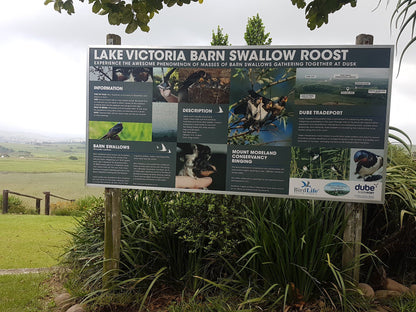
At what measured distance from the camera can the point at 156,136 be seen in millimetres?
3926

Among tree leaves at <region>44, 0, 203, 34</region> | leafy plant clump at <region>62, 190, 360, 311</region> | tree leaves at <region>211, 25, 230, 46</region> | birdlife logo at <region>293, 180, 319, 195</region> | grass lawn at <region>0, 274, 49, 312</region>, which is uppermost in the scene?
tree leaves at <region>211, 25, 230, 46</region>

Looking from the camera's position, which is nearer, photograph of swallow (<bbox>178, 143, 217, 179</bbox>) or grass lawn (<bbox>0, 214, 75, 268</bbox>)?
photograph of swallow (<bbox>178, 143, 217, 179</bbox>)

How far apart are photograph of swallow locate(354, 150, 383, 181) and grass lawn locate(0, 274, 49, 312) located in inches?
163

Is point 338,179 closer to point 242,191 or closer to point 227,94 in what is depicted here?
point 242,191

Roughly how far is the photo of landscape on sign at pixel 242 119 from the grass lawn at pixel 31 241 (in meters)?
2.44

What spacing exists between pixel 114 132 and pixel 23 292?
2.74 metres

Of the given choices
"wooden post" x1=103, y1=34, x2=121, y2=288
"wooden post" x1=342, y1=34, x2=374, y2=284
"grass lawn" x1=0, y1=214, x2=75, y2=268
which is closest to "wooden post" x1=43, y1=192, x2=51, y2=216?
"grass lawn" x1=0, y1=214, x2=75, y2=268

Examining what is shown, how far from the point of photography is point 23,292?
462 centimetres

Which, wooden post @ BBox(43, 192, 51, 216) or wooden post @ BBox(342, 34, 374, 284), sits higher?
wooden post @ BBox(342, 34, 374, 284)

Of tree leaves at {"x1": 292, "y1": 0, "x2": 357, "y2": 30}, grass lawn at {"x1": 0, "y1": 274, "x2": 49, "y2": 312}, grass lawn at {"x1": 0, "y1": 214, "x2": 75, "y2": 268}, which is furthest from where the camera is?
grass lawn at {"x1": 0, "y1": 214, "x2": 75, "y2": 268}

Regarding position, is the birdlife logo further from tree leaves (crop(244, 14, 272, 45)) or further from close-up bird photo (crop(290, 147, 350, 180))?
tree leaves (crop(244, 14, 272, 45))

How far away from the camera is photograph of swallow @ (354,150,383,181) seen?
11.8 ft

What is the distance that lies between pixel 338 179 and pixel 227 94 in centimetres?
159

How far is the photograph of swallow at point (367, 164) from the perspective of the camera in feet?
11.8
